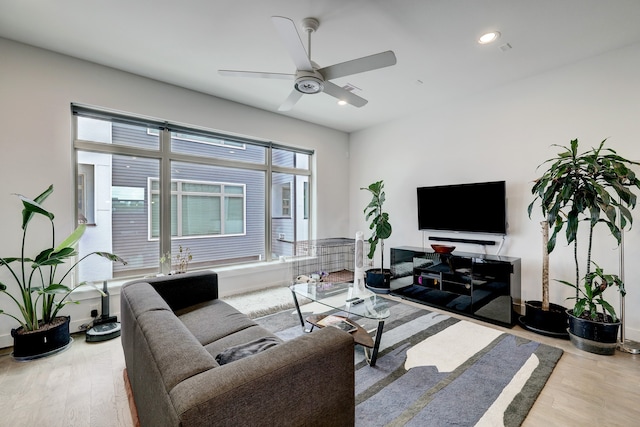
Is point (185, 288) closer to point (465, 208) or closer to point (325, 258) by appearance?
point (325, 258)

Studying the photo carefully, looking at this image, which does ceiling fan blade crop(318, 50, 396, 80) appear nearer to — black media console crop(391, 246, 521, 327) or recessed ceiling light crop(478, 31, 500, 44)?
recessed ceiling light crop(478, 31, 500, 44)

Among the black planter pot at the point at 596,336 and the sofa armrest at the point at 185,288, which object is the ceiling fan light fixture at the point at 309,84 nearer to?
the sofa armrest at the point at 185,288

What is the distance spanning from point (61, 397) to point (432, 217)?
4.38m

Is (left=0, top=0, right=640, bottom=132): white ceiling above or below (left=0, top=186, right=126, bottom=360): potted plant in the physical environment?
above

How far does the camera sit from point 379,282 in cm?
446

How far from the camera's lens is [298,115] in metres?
4.70

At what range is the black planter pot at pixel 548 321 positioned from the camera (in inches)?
111

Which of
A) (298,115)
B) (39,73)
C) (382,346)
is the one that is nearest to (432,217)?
(382,346)

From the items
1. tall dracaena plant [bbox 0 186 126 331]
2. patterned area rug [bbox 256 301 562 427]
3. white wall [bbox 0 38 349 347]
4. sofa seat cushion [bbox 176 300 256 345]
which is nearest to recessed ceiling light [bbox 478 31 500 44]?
patterned area rug [bbox 256 301 562 427]

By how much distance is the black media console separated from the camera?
3.12 metres

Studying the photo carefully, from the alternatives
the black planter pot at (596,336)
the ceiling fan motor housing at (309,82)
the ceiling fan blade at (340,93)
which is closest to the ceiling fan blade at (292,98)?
the ceiling fan motor housing at (309,82)

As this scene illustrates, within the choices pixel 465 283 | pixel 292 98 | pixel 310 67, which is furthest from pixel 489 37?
pixel 465 283

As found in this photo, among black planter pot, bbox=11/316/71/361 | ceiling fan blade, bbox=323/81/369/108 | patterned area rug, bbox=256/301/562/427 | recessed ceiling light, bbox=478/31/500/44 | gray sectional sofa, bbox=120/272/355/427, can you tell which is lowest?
patterned area rug, bbox=256/301/562/427

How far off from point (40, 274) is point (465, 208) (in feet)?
16.3
